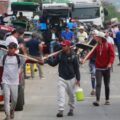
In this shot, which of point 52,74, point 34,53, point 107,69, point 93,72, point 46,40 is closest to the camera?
point 107,69

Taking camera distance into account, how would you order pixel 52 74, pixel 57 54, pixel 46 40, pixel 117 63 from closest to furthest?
pixel 57 54 < pixel 52 74 < pixel 117 63 < pixel 46 40

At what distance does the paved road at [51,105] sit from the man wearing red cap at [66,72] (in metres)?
0.48

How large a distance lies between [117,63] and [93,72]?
42.4 ft

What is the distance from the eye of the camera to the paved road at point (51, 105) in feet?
46.8

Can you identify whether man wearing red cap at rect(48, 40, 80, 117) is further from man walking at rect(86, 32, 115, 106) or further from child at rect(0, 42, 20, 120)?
man walking at rect(86, 32, 115, 106)

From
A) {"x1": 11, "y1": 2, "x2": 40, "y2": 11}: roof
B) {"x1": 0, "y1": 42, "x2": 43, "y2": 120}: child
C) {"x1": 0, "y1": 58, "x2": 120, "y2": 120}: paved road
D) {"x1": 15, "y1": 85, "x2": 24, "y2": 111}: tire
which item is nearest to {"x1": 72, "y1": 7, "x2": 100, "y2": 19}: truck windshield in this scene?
{"x1": 11, "y1": 2, "x2": 40, "y2": 11}: roof

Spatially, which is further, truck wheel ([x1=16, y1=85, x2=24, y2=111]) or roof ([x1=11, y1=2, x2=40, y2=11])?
roof ([x1=11, y1=2, x2=40, y2=11])

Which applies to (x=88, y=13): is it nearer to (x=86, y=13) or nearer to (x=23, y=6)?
(x=86, y=13)

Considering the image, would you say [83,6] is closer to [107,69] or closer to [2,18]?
[2,18]

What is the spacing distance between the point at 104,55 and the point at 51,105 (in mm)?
1879

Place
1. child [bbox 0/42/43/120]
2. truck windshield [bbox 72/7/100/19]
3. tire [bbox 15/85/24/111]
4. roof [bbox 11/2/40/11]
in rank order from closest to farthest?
child [bbox 0/42/43/120] < tire [bbox 15/85/24/111] < roof [bbox 11/2/40/11] < truck windshield [bbox 72/7/100/19]

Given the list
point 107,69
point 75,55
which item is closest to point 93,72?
point 107,69

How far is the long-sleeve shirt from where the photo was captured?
14.0 metres

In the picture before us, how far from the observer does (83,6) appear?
4975 centimetres
